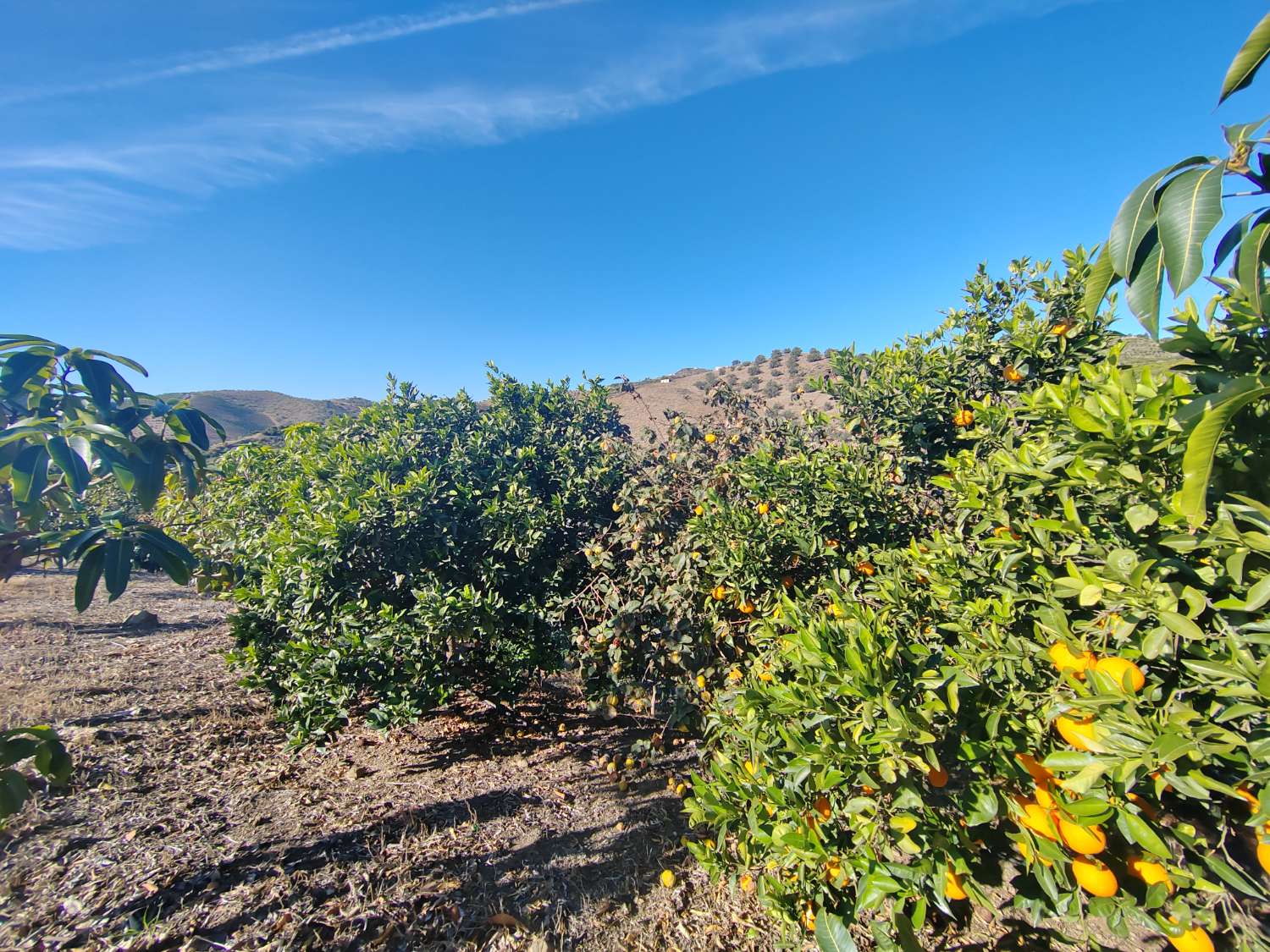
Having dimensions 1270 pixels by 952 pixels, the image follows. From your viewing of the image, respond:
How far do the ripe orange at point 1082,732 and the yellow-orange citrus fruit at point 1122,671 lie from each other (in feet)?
0.39

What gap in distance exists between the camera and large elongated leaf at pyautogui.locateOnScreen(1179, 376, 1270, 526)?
806mm

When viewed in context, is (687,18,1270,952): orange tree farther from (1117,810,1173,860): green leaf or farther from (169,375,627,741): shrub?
(169,375,627,741): shrub

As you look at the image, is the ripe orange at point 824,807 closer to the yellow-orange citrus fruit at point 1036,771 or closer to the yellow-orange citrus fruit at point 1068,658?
the yellow-orange citrus fruit at point 1036,771

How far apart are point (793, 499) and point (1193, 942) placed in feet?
6.31

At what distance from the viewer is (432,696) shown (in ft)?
10.9

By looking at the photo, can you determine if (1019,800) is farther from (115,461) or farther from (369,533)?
(369,533)

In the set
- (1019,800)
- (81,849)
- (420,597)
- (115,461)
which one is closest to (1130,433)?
(1019,800)

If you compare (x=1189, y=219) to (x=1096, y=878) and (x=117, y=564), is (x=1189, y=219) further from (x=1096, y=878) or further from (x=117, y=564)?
(x=117, y=564)

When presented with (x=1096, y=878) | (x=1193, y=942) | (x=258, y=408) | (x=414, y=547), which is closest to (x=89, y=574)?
(x=414, y=547)

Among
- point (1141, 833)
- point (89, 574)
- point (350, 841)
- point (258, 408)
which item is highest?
point (258, 408)

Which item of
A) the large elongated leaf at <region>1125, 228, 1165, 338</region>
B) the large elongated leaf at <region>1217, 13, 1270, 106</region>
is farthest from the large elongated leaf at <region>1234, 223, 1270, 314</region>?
the large elongated leaf at <region>1217, 13, 1270, 106</region>

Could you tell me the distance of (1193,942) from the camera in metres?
1.31

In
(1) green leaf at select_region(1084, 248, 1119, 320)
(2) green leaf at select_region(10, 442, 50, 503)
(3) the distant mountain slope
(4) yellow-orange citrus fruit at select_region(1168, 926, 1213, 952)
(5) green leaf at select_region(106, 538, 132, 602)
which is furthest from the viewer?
(3) the distant mountain slope

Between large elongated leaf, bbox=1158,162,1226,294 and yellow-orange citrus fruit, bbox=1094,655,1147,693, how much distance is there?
83 cm
